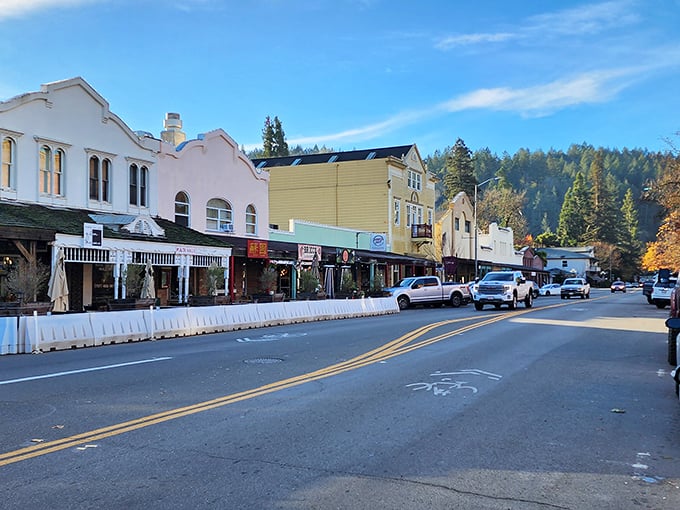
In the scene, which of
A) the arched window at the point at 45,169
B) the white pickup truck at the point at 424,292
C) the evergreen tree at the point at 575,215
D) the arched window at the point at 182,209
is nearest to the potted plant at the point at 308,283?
the white pickup truck at the point at 424,292

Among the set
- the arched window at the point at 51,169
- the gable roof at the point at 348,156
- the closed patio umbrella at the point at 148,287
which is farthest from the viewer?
the gable roof at the point at 348,156

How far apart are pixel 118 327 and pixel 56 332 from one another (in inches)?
67.8

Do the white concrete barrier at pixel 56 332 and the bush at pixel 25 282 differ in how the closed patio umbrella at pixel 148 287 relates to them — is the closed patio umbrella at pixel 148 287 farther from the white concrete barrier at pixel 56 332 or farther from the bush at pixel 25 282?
the white concrete barrier at pixel 56 332

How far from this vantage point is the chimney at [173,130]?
107ft

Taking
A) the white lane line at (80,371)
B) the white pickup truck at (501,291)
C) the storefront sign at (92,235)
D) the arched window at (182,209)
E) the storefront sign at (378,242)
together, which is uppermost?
the arched window at (182,209)

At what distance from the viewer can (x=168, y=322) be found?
55.8 ft

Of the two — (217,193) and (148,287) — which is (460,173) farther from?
(148,287)

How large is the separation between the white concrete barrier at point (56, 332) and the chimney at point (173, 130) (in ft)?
63.4

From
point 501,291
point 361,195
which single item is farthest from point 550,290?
point 501,291

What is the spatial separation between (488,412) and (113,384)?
17.6 feet

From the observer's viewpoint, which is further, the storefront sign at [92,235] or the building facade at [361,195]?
the building facade at [361,195]

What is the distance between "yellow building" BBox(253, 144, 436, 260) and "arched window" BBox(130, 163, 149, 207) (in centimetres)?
2230

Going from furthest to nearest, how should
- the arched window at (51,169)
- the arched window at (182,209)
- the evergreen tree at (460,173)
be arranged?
1. the evergreen tree at (460,173)
2. the arched window at (182,209)
3. the arched window at (51,169)

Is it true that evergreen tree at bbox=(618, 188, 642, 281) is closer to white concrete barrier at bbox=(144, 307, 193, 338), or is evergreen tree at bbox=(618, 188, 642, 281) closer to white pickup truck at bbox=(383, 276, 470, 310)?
white pickup truck at bbox=(383, 276, 470, 310)
